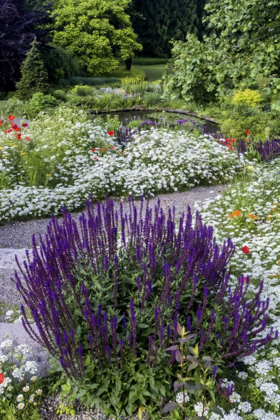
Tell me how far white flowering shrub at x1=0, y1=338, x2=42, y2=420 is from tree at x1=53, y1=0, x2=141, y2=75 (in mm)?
24909

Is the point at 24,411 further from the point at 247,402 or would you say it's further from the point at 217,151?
the point at 217,151

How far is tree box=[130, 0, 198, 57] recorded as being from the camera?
35.8m

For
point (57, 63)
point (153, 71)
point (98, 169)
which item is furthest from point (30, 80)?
point (153, 71)

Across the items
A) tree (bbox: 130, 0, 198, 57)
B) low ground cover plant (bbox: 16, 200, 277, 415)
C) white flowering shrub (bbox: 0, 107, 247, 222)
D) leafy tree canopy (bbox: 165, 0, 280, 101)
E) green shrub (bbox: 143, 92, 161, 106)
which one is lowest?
green shrub (bbox: 143, 92, 161, 106)

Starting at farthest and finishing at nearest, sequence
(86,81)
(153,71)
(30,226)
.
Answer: (153,71) → (86,81) → (30,226)

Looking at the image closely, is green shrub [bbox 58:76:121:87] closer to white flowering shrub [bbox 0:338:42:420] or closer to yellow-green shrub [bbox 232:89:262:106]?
yellow-green shrub [bbox 232:89:262:106]

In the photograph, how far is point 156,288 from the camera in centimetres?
239

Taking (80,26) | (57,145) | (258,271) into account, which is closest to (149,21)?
(80,26)

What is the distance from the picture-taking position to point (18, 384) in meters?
2.21

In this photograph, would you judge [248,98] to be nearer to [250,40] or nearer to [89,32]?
[250,40]

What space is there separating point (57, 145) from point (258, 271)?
4.66 metres

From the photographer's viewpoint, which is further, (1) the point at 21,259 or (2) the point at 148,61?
(2) the point at 148,61

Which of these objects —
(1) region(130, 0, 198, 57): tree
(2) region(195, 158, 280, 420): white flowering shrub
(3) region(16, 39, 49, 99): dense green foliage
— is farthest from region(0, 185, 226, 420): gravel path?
(1) region(130, 0, 198, 57): tree

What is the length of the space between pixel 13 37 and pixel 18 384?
20.3 metres
